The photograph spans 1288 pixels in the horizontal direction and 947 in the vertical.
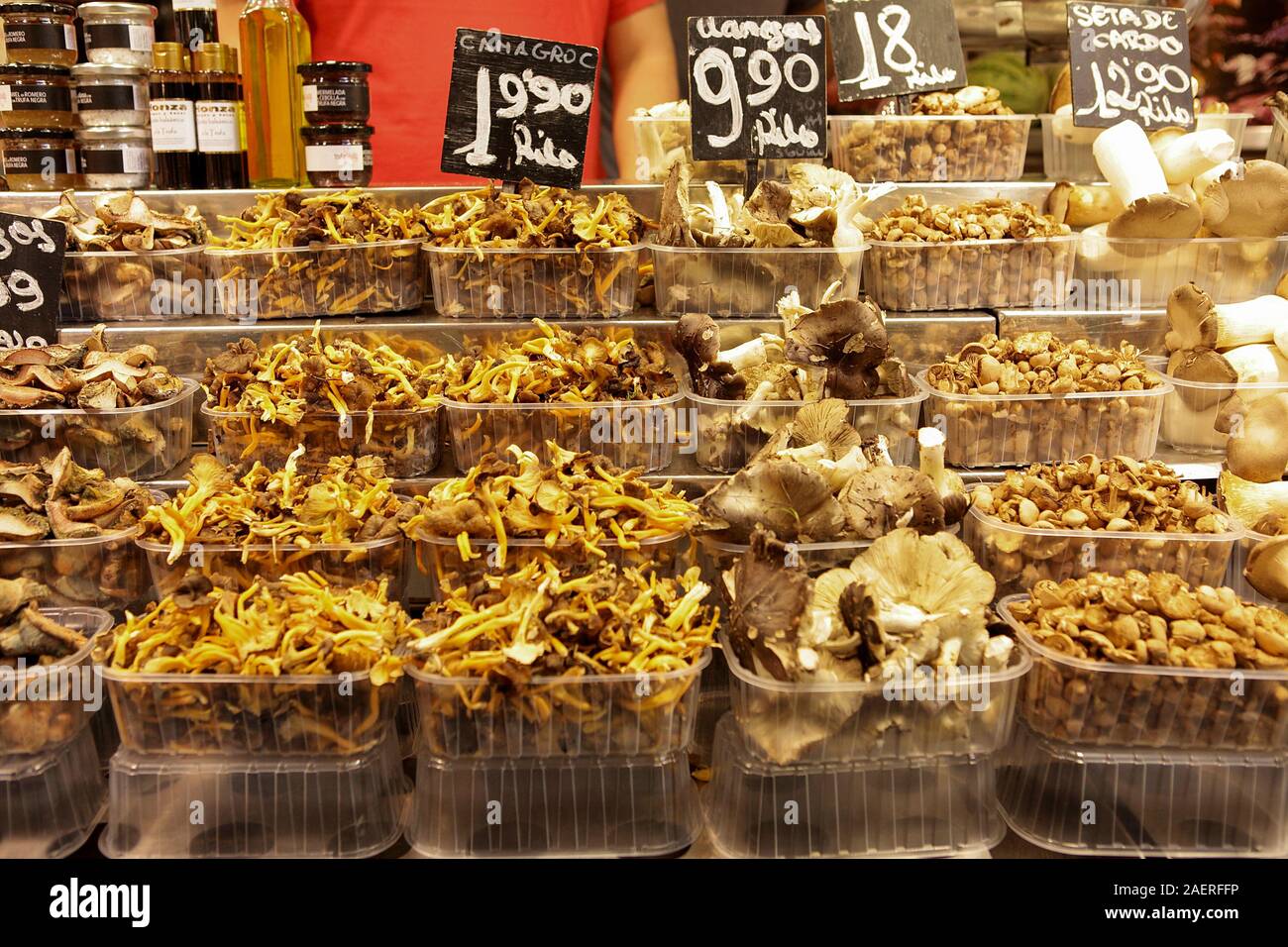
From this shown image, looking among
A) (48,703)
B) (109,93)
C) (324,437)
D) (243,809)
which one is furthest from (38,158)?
(243,809)

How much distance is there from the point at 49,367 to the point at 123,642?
0.87 m

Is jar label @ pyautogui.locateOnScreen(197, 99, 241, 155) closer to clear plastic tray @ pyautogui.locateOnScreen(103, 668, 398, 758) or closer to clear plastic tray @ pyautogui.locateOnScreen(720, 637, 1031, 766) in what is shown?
clear plastic tray @ pyautogui.locateOnScreen(103, 668, 398, 758)

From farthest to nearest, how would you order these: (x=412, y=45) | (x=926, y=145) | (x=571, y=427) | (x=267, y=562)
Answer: (x=412, y=45), (x=926, y=145), (x=571, y=427), (x=267, y=562)

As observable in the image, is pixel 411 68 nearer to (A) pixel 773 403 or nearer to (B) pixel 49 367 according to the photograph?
(B) pixel 49 367

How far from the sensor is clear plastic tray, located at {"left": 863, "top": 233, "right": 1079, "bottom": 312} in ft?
8.13

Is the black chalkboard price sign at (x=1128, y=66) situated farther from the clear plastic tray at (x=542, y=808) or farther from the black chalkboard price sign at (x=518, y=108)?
the clear plastic tray at (x=542, y=808)

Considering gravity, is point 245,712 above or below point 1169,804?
above

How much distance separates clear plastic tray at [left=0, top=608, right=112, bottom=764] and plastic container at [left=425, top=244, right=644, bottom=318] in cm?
106

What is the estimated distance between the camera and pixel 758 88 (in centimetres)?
253

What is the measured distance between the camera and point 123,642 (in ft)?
5.65

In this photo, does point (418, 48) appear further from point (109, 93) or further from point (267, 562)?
point (267, 562)

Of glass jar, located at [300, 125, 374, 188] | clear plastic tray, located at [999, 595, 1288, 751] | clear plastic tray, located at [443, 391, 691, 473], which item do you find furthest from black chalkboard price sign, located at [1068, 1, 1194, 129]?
glass jar, located at [300, 125, 374, 188]

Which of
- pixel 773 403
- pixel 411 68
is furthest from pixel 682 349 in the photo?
pixel 411 68

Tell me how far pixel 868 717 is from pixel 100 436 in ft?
5.54
